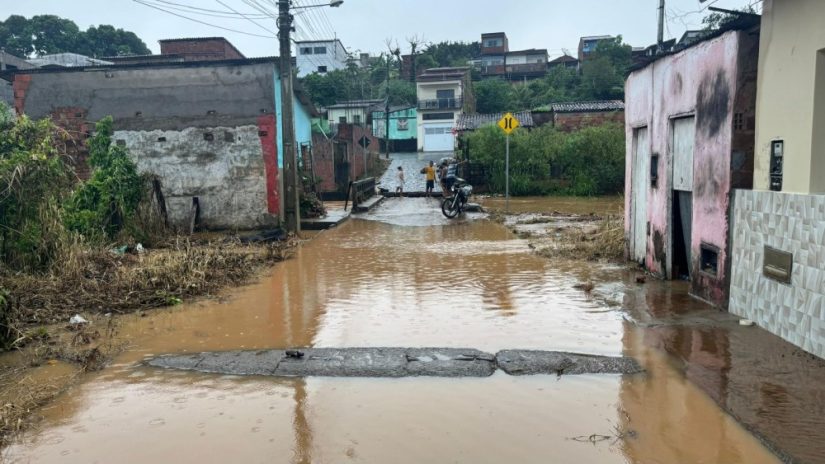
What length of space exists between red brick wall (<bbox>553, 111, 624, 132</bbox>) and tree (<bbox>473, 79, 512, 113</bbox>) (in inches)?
767

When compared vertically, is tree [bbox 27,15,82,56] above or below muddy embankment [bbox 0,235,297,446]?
above

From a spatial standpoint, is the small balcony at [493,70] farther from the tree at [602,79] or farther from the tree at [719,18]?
the tree at [719,18]

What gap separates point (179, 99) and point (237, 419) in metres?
12.9

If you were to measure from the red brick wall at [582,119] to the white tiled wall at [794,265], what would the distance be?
26.5 m

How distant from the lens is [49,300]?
755 cm

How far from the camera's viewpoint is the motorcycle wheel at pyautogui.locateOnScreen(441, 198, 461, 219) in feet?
60.4

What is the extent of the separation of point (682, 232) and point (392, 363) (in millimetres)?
5015

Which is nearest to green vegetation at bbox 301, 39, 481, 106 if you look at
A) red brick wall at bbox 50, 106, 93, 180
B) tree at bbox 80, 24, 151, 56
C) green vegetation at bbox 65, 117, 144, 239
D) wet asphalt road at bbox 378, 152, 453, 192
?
wet asphalt road at bbox 378, 152, 453, 192

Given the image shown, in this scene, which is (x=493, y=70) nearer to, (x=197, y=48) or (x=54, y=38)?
(x=197, y=48)

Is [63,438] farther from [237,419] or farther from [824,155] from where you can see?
[824,155]

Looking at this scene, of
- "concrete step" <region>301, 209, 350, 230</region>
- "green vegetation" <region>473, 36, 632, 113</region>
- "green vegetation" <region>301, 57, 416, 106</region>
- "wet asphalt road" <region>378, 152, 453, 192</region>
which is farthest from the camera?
"green vegetation" <region>301, 57, 416, 106</region>

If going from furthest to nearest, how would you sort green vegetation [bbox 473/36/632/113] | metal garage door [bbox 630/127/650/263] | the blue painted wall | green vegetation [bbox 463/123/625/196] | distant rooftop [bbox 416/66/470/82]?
distant rooftop [bbox 416/66/470/82] < green vegetation [bbox 473/36/632/113] < green vegetation [bbox 463/123/625/196] < the blue painted wall < metal garage door [bbox 630/127/650/263]

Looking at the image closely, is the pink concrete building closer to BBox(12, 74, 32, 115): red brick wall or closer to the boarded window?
BBox(12, 74, 32, 115): red brick wall

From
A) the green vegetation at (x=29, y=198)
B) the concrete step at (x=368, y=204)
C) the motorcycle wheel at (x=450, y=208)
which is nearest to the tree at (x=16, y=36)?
the concrete step at (x=368, y=204)
